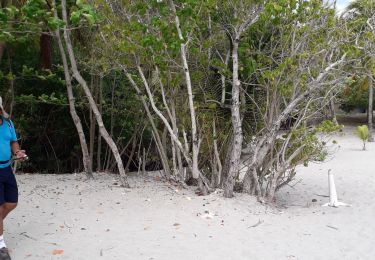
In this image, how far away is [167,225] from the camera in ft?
18.1

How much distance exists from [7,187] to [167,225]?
2.12 meters

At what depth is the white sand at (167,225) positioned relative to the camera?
15.6ft

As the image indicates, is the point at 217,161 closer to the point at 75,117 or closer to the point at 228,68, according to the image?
the point at 228,68

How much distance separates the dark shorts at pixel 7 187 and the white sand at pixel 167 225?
65cm

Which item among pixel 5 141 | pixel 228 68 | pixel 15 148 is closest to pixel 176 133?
pixel 228 68

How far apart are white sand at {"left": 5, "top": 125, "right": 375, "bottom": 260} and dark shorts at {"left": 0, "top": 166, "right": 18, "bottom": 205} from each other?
65 cm

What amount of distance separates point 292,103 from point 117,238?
354cm

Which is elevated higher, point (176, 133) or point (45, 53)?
point (45, 53)

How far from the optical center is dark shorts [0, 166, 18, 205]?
13.6 feet

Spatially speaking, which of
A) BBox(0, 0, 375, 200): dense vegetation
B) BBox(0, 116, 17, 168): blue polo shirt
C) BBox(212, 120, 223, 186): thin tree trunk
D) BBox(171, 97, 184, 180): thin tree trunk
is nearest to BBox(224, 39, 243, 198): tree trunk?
BBox(0, 0, 375, 200): dense vegetation

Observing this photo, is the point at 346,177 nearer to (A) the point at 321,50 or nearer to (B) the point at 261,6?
(A) the point at 321,50

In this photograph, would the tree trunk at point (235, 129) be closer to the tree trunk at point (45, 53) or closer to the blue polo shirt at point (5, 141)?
the blue polo shirt at point (5, 141)

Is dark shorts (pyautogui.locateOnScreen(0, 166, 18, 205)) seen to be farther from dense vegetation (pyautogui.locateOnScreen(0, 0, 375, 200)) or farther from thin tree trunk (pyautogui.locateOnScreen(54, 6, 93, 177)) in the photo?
thin tree trunk (pyautogui.locateOnScreen(54, 6, 93, 177))

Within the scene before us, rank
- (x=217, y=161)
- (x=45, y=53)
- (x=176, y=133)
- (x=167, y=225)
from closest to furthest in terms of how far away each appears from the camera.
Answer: (x=167, y=225)
(x=176, y=133)
(x=217, y=161)
(x=45, y=53)
